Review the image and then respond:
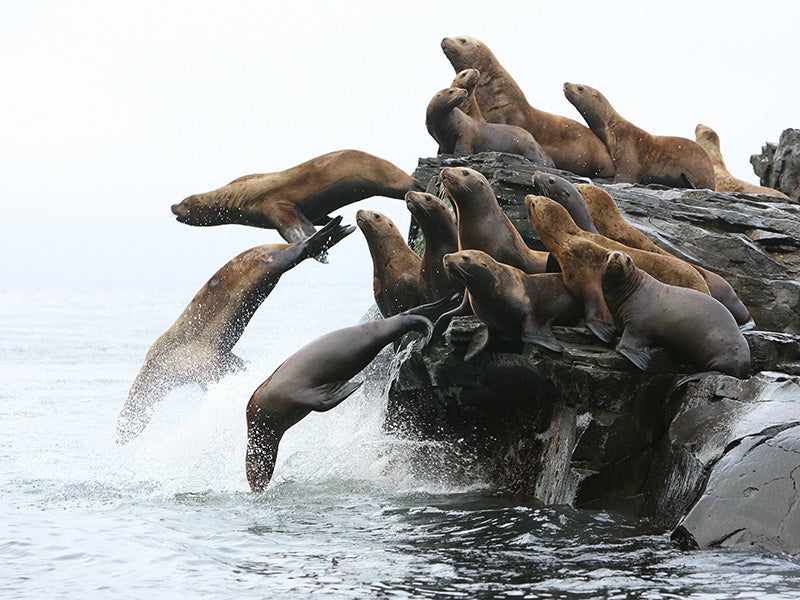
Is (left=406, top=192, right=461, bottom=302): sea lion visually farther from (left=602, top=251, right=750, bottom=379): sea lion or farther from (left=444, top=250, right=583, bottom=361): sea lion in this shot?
(left=602, top=251, right=750, bottom=379): sea lion

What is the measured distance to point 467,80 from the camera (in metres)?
11.2

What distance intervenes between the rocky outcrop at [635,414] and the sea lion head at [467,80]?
205 cm

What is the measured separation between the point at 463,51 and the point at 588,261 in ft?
18.5

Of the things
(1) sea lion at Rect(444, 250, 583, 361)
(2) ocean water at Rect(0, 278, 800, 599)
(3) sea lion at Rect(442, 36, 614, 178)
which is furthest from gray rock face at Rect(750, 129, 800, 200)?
(1) sea lion at Rect(444, 250, 583, 361)

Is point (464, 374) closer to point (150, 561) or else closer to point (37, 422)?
point (150, 561)

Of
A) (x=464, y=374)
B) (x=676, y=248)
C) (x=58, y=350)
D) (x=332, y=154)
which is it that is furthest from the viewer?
(x=58, y=350)

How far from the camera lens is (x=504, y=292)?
7.22 meters

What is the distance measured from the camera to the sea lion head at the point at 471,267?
7.20 meters

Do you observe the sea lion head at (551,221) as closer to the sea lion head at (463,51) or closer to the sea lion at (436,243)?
the sea lion at (436,243)

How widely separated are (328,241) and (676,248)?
9.20ft

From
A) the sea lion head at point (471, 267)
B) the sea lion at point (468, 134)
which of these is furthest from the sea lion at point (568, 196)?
the sea lion at point (468, 134)

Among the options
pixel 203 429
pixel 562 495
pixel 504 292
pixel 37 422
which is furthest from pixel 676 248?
pixel 37 422

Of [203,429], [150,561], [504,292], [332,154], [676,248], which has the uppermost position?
[332,154]

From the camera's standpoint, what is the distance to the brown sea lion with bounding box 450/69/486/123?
11180 millimetres
